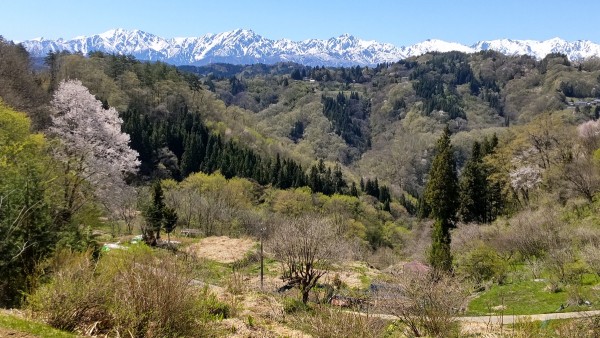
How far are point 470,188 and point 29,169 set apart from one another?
4342 centimetres

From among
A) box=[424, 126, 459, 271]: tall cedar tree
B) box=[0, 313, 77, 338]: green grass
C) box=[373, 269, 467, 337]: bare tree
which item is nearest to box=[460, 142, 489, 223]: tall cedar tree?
box=[424, 126, 459, 271]: tall cedar tree

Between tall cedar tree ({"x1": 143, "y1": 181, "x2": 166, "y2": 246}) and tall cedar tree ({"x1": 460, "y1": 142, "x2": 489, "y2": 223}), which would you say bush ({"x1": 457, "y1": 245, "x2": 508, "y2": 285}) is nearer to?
tall cedar tree ({"x1": 460, "y1": 142, "x2": 489, "y2": 223})

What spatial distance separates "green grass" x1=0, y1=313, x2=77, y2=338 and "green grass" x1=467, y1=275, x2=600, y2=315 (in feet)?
48.5

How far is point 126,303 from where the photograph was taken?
7.70m

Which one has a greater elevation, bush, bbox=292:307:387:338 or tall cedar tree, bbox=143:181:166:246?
bush, bbox=292:307:387:338

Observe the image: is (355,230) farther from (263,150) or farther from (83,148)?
(263,150)

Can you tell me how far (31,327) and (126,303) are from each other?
139 cm

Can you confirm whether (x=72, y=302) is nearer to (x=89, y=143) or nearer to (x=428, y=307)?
(x=428, y=307)

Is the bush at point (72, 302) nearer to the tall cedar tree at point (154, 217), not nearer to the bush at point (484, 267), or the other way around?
the bush at point (484, 267)

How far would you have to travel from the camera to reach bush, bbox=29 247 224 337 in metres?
7.70

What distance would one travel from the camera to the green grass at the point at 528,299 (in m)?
18.2

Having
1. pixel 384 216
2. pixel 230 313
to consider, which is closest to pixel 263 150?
pixel 384 216

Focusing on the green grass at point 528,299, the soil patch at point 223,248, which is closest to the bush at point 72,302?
the green grass at point 528,299

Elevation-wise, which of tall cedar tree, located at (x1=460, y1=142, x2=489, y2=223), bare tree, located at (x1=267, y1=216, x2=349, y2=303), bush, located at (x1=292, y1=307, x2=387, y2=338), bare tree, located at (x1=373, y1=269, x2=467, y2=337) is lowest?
tall cedar tree, located at (x1=460, y1=142, x2=489, y2=223)
